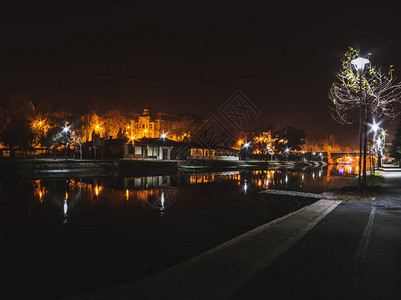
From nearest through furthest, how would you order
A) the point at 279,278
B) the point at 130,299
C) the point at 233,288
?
the point at 130,299 → the point at 233,288 → the point at 279,278

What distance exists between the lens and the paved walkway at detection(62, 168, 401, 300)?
4016 mm

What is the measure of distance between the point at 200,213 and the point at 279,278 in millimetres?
7994

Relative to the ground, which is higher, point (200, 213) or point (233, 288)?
point (233, 288)

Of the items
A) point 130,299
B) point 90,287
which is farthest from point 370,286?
point 90,287

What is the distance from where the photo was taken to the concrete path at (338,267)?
403 centimetres

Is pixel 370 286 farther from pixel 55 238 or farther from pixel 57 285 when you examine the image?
pixel 55 238

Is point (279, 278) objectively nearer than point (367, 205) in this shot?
Yes

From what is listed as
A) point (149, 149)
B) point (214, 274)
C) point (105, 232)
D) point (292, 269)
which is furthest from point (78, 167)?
point (292, 269)

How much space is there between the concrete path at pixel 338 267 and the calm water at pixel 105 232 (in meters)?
2.67

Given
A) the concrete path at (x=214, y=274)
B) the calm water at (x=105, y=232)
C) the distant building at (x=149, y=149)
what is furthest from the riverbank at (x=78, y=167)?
the concrete path at (x=214, y=274)

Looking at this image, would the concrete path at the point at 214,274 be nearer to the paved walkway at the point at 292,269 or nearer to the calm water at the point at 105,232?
the paved walkway at the point at 292,269

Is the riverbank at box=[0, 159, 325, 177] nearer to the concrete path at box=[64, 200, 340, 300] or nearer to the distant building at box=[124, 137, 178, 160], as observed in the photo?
the distant building at box=[124, 137, 178, 160]

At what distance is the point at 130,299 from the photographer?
3.86 metres

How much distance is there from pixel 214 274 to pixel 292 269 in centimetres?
136
